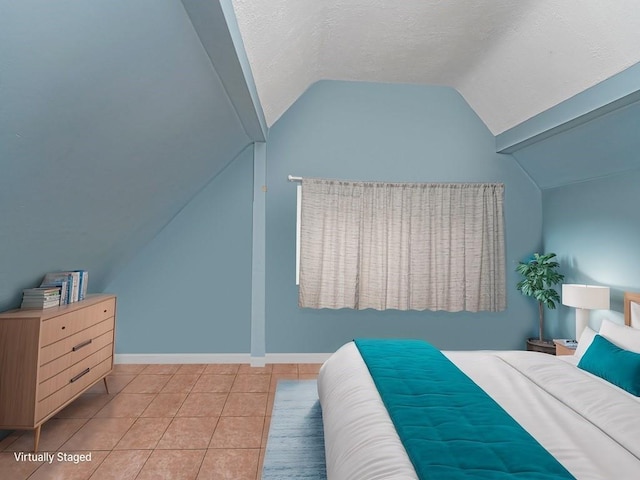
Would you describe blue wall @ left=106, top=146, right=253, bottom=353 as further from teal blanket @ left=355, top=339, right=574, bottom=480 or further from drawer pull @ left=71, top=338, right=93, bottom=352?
teal blanket @ left=355, top=339, right=574, bottom=480

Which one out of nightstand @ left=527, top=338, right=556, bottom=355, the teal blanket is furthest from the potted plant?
the teal blanket

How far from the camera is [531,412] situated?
5.36 feet

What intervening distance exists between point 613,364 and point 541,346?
65.0 inches

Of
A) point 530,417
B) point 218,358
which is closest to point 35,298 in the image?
point 218,358

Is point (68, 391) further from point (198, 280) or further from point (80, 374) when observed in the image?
point (198, 280)

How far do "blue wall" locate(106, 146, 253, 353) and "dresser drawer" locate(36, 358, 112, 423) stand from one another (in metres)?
0.75

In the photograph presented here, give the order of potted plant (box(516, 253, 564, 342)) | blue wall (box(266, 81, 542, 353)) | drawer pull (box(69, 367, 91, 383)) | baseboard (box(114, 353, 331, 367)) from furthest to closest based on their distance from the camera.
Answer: blue wall (box(266, 81, 542, 353)) → baseboard (box(114, 353, 331, 367)) → potted plant (box(516, 253, 564, 342)) → drawer pull (box(69, 367, 91, 383))

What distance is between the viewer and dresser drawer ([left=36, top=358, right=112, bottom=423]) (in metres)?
2.14

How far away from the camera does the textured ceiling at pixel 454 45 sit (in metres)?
2.18

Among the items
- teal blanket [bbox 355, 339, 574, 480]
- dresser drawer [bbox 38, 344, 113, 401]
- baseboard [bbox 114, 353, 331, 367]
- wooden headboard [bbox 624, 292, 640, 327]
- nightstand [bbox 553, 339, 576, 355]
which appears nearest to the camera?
teal blanket [bbox 355, 339, 574, 480]

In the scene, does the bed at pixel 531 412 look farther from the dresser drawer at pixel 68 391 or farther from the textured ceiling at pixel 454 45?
the textured ceiling at pixel 454 45

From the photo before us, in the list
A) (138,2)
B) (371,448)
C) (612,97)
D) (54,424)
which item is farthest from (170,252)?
(612,97)

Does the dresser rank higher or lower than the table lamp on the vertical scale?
lower

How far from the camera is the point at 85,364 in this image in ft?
8.52
